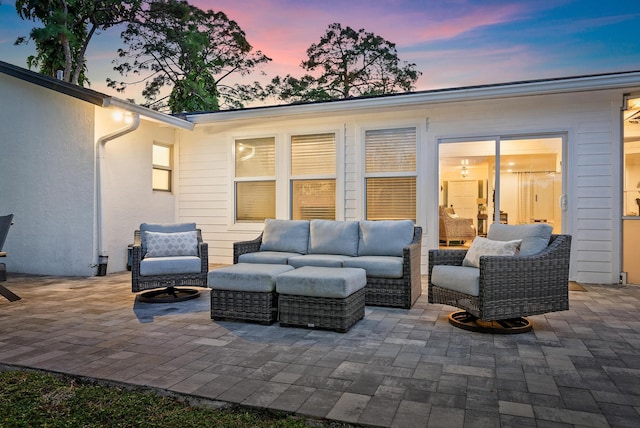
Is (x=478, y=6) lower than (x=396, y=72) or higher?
higher

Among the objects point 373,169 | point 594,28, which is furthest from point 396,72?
point 373,169

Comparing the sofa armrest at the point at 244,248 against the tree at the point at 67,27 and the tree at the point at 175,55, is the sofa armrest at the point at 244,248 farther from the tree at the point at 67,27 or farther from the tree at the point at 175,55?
the tree at the point at 67,27

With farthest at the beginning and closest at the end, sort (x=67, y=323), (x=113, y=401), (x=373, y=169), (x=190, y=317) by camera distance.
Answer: (x=373, y=169)
(x=190, y=317)
(x=67, y=323)
(x=113, y=401)

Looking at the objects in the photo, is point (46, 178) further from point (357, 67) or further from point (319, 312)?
point (357, 67)

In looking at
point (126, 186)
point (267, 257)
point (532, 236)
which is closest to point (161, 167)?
point (126, 186)

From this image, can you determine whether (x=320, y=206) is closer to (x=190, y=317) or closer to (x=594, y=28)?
(x=190, y=317)

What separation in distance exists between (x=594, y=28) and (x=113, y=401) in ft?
52.1

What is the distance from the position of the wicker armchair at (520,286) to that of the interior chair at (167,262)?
2.90 meters

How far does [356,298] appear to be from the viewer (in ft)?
12.4

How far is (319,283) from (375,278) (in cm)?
110

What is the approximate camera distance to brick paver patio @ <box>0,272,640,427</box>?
2.11 m

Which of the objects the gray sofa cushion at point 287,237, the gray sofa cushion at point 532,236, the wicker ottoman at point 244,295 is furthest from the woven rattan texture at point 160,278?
the gray sofa cushion at point 532,236

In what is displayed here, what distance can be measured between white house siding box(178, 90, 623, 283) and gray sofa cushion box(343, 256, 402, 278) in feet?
7.81

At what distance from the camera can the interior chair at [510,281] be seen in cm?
339
